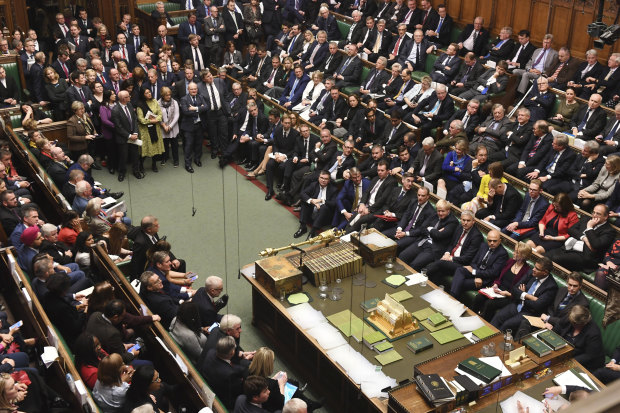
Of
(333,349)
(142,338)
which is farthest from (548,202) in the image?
(142,338)

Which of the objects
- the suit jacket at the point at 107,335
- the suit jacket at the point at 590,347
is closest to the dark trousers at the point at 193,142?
the suit jacket at the point at 107,335

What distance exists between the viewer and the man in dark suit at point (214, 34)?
12.0m

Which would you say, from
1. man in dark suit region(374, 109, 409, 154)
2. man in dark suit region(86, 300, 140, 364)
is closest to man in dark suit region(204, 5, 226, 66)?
man in dark suit region(374, 109, 409, 154)

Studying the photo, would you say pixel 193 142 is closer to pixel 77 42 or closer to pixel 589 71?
pixel 77 42

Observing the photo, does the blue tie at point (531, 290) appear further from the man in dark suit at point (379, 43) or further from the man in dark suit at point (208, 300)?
the man in dark suit at point (379, 43)

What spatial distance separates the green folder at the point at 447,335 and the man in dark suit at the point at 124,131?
214 inches

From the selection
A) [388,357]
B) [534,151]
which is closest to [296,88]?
[534,151]

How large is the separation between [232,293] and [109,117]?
11.6ft

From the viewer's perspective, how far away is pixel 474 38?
10664 mm

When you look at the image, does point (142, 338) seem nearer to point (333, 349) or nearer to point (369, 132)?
point (333, 349)

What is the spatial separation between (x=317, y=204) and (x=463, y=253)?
2.03 metres

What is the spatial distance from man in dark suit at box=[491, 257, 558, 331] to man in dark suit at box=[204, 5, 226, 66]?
25.3 ft

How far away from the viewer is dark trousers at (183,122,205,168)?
979 centimetres

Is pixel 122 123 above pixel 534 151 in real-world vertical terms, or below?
below
